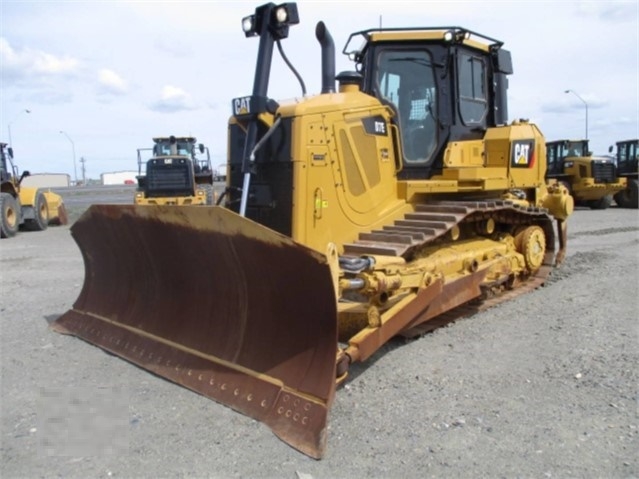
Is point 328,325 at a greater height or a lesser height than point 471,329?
greater

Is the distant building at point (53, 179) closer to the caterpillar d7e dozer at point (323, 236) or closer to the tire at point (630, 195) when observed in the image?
the tire at point (630, 195)

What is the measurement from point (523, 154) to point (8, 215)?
46.8 ft

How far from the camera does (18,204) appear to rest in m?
17.1

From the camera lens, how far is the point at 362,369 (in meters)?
4.55

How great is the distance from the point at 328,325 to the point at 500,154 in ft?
13.0

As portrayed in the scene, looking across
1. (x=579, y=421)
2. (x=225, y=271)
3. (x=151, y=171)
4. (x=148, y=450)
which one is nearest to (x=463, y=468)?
(x=579, y=421)

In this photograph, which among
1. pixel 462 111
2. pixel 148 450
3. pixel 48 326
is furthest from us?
pixel 462 111

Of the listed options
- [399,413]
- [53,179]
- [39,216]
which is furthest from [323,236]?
[53,179]

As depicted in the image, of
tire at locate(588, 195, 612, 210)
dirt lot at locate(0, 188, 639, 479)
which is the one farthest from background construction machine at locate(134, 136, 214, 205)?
tire at locate(588, 195, 612, 210)

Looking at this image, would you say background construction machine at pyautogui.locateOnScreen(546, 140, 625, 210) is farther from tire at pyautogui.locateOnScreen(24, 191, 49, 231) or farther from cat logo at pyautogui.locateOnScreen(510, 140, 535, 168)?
tire at pyautogui.locateOnScreen(24, 191, 49, 231)

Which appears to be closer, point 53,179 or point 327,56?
point 327,56

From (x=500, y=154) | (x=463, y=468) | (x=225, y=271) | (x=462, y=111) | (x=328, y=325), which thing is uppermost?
(x=462, y=111)

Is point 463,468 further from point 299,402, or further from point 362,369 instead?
point 362,369

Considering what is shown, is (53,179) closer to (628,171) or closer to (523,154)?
(628,171)
